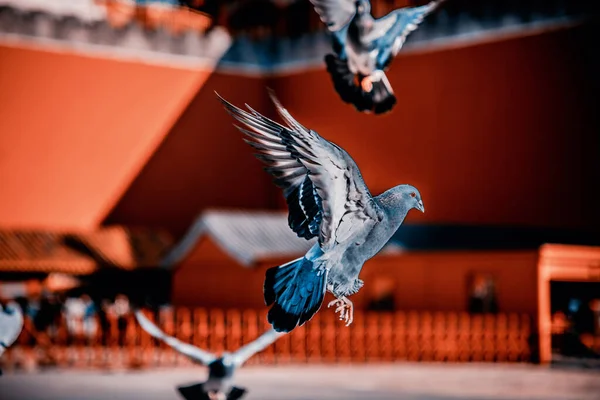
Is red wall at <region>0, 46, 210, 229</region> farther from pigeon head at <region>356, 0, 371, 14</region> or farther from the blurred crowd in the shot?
pigeon head at <region>356, 0, 371, 14</region>

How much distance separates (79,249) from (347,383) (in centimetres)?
1109

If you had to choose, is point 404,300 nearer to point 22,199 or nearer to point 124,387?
point 124,387

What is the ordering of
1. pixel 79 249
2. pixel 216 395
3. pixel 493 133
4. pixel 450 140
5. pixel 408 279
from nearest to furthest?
pixel 216 395, pixel 408 279, pixel 493 133, pixel 450 140, pixel 79 249

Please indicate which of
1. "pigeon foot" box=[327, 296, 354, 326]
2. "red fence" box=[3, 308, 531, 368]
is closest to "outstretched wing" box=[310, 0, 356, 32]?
"pigeon foot" box=[327, 296, 354, 326]

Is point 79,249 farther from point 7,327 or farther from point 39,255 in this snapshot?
point 7,327

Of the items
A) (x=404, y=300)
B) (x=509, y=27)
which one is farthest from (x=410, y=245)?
(x=509, y=27)

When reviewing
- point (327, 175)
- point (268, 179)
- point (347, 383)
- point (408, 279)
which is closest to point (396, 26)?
point (327, 175)

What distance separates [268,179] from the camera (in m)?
29.0

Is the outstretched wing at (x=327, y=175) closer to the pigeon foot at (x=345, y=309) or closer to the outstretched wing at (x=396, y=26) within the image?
the pigeon foot at (x=345, y=309)

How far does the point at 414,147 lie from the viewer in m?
26.0

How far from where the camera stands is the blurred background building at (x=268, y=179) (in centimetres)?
2005

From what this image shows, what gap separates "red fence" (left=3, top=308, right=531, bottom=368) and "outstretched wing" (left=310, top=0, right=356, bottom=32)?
48.5 feet

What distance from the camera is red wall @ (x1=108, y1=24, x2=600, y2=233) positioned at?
23312 millimetres

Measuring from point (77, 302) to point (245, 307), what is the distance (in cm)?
450
